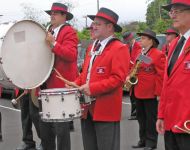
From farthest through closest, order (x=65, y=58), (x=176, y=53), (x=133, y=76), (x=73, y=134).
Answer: (x=73, y=134), (x=133, y=76), (x=65, y=58), (x=176, y=53)

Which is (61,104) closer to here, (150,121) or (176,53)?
(176,53)

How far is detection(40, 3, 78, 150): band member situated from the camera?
558 centimetres

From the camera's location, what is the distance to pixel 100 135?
4.82 metres

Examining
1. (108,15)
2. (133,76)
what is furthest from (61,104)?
(133,76)

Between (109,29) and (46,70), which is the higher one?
(109,29)

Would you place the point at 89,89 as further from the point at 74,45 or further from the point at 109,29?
the point at 74,45

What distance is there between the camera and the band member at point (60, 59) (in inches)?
220

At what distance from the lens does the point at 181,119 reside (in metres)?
3.74

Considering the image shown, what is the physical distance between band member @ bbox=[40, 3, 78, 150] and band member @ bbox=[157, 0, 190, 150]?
182 cm

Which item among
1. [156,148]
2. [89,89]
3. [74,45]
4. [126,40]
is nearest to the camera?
[89,89]

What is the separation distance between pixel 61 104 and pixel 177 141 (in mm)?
1523

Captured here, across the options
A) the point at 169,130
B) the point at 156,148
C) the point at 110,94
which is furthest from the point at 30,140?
the point at 169,130

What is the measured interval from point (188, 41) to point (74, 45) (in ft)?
7.21

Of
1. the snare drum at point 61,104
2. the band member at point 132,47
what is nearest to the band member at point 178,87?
the snare drum at point 61,104
